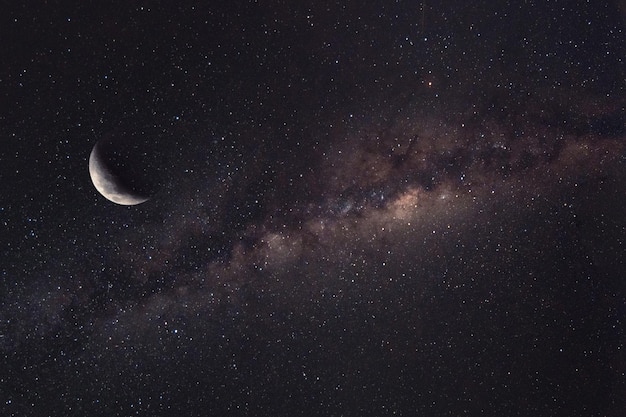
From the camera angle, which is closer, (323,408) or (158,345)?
(158,345)

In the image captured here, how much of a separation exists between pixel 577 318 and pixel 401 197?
221 centimetres

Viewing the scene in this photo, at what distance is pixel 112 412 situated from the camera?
436 cm

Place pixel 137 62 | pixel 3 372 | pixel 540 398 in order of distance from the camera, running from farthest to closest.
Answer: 1. pixel 540 398
2. pixel 3 372
3. pixel 137 62

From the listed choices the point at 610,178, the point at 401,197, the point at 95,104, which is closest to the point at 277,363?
the point at 401,197

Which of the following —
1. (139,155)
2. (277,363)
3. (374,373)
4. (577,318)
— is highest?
(139,155)

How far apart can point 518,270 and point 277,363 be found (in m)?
2.40

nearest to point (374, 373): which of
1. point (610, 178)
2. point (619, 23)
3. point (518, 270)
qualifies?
point (518, 270)

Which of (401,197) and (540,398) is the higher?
(401,197)

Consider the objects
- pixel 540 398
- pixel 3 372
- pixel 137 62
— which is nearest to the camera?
pixel 137 62

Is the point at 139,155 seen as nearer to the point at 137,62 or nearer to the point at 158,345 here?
the point at 137,62

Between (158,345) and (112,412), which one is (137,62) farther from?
(112,412)

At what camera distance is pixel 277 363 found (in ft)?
14.7

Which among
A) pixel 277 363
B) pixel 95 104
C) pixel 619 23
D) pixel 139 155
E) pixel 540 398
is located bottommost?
pixel 540 398

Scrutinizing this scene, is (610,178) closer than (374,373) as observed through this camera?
Yes
